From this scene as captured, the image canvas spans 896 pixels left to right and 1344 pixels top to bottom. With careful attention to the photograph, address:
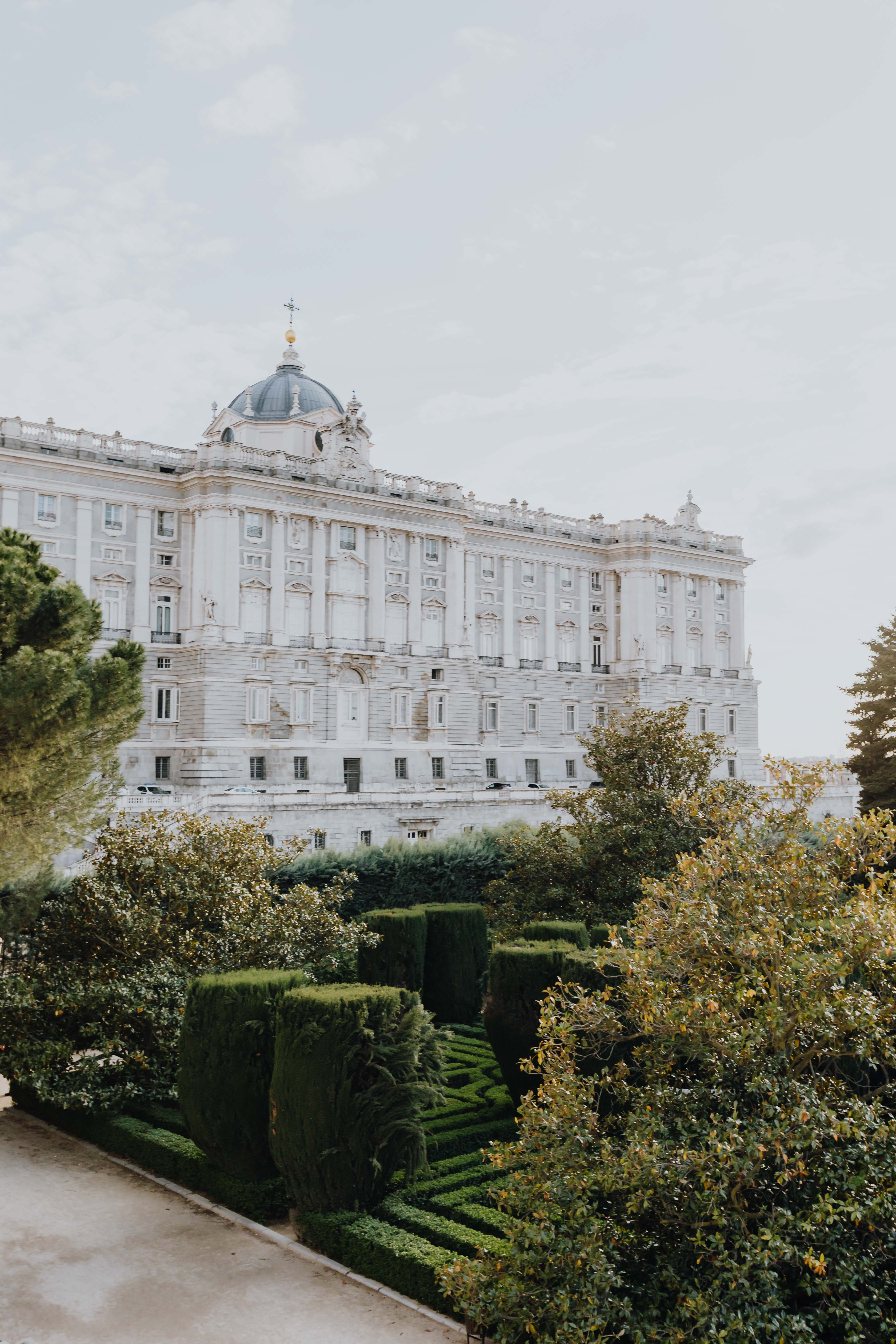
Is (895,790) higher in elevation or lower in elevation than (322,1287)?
higher

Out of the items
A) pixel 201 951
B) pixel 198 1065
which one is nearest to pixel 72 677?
pixel 201 951

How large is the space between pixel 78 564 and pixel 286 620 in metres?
9.17

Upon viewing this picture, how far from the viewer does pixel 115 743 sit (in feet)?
51.7

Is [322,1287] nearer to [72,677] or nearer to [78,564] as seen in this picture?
[72,677]

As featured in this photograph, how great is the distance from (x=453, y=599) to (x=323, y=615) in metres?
7.66

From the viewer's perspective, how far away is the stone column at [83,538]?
45844mm

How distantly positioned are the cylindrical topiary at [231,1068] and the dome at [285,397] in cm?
4527

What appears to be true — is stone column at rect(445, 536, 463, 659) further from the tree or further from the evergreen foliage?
the tree

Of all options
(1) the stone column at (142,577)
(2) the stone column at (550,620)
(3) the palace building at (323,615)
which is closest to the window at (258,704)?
(3) the palace building at (323,615)

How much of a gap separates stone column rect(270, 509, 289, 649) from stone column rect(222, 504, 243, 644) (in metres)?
1.61

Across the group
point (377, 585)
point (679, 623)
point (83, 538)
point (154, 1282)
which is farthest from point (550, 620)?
point (154, 1282)

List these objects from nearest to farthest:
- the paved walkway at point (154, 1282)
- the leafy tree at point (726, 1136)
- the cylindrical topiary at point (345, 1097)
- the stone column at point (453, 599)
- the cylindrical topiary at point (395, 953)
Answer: the leafy tree at point (726, 1136) < the paved walkway at point (154, 1282) < the cylindrical topiary at point (345, 1097) < the cylindrical topiary at point (395, 953) < the stone column at point (453, 599)

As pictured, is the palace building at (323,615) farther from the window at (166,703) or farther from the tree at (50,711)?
the tree at (50,711)

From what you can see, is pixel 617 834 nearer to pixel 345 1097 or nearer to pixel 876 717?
pixel 345 1097
